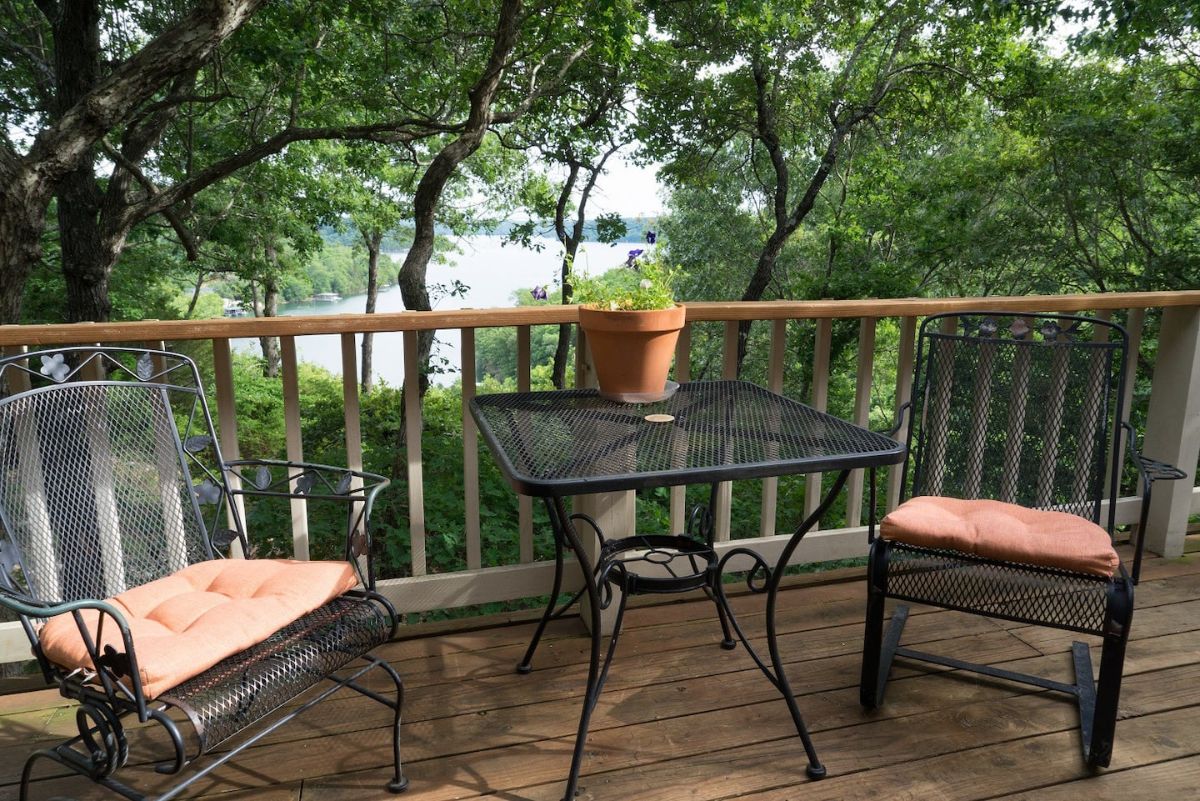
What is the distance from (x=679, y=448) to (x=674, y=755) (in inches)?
28.8

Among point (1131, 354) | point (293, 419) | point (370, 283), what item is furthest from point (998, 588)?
point (370, 283)

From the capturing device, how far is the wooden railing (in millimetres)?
2021

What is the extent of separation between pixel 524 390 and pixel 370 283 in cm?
1478

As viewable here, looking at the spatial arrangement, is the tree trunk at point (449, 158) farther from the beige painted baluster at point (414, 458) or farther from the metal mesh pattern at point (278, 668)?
the metal mesh pattern at point (278, 668)

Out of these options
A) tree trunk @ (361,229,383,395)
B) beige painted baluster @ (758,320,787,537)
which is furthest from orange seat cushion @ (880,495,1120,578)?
tree trunk @ (361,229,383,395)

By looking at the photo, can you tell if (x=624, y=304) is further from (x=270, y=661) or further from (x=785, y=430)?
(x=270, y=661)

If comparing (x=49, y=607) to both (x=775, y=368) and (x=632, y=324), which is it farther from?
(x=775, y=368)

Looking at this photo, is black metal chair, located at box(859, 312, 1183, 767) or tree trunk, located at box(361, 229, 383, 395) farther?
tree trunk, located at box(361, 229, 383, 395)

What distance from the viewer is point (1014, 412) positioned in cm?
228

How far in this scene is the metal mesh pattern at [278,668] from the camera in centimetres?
128

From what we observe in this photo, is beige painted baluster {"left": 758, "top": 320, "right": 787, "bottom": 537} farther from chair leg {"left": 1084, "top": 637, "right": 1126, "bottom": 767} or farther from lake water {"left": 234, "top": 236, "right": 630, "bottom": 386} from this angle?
lake water {"left": 234, "top": 236, "right": 630, "bottom": 386}

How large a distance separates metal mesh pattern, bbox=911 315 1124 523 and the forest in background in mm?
2283

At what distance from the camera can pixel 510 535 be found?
153 inches

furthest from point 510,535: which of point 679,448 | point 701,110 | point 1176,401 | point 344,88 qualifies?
point 701,110
